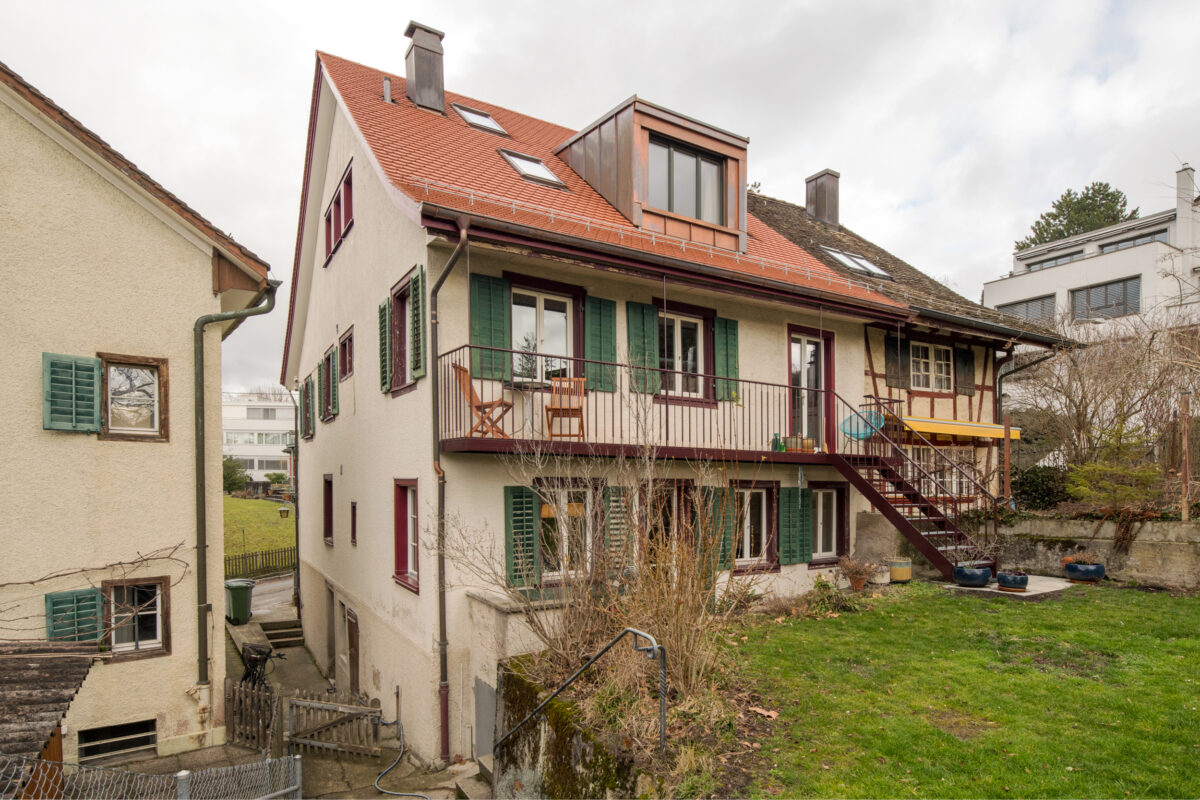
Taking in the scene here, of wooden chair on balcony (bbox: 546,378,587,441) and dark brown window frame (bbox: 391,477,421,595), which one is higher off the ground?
wooden chair on balcony (bbox: 546,378,587,441)

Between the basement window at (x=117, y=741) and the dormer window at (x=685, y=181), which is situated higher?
the dormer window at (x=685, y=181)

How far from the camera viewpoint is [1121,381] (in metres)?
16.4

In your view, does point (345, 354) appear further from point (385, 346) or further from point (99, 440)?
point (99, 440)

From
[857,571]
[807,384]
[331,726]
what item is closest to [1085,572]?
[857,571]

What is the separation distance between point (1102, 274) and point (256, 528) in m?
40.0

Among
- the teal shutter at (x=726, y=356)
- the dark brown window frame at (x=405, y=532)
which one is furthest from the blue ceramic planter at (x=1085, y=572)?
the dark brown window frame at (x=405, y=532)

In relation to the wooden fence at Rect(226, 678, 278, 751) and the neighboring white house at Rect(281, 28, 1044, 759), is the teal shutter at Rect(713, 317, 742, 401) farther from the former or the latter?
the wooden fence at Rect(226, 678, 278, 751)

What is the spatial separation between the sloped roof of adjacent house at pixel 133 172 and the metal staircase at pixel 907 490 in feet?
30.9

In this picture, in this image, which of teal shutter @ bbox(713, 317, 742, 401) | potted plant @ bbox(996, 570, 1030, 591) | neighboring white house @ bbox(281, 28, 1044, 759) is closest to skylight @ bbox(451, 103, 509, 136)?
neighboring white house @ bbox(281, 28, 1044, 759)

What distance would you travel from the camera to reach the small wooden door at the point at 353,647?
523 inches

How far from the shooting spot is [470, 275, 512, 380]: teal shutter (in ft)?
31.3

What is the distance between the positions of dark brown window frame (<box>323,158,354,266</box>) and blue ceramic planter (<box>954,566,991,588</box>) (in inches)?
479

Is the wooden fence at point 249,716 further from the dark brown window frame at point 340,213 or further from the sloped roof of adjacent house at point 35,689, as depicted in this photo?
the dark brown window frame at point 340,213

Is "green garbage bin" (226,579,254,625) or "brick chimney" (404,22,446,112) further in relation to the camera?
"green garbage bin" (226,579,254,625)
